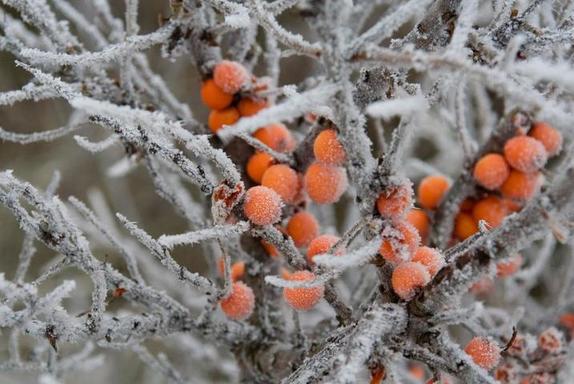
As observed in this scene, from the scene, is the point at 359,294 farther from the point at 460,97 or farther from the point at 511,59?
the point at 511,59

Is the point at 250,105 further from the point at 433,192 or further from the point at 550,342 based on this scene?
the point at 550,342

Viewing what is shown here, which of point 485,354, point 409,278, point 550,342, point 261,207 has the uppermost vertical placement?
point 261,207

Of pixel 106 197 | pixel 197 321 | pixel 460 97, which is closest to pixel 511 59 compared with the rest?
pixel 460 97

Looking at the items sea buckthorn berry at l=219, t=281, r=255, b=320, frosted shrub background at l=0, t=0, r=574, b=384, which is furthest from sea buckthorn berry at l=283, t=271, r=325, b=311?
sea buckthorn berry at l=219, t=281, r=255, b=320

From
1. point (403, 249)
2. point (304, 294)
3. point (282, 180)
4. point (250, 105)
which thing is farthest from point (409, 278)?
point (250, 105)

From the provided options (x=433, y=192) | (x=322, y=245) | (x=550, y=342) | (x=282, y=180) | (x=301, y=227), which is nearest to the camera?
(x=322, y=245)

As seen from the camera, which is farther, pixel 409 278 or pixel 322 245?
pixel 322 245

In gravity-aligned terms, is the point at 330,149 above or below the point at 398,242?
above
